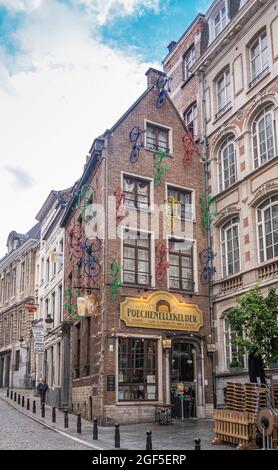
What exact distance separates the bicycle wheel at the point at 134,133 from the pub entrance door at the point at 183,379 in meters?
8.64

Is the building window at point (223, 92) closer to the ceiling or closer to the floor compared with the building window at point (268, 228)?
closer to the ceiling

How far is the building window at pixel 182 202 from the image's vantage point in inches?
971

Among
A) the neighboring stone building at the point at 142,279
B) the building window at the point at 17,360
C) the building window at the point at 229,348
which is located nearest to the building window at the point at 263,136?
the neighboring stone building at the point at 142,279

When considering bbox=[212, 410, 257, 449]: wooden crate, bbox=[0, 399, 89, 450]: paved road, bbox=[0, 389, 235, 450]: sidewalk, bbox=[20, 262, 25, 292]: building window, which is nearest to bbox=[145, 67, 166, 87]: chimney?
bbox=[0, 389, 235, 450]: sidewalk

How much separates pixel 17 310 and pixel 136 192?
101 feet

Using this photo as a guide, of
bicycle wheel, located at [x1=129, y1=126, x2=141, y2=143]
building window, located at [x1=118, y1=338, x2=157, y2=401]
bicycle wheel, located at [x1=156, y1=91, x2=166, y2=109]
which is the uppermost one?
bicycle wheel, located at [x1=156, y1=91, x2=166, y2=109]

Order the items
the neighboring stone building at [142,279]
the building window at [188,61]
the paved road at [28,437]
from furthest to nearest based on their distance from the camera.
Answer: the building window at [188,61]
the neighboring stone building at [142,279]
the paved road at [28,437]

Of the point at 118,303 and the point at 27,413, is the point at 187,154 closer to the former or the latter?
the point at 118,303

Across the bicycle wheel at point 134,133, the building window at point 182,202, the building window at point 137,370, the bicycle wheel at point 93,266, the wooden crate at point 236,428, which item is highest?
the bicycle wheel at point 134,133

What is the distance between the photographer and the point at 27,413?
920 inches

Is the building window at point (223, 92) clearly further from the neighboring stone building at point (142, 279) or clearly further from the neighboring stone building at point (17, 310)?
the neighboring stone building at point (17, 310)

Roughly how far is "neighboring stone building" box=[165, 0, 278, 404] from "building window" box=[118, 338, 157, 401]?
3.08m

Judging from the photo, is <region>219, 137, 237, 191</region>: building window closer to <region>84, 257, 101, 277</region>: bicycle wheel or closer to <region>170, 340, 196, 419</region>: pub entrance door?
<region>84, 257, 101, 277</region>: bicycle wheel

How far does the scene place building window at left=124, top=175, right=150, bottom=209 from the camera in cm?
2353
